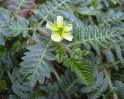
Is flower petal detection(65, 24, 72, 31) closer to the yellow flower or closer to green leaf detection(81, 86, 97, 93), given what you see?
the yellow flower

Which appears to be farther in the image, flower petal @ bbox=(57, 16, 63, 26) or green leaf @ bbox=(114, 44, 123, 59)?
green leaf @ bbox=(114, 44, 123, 59)

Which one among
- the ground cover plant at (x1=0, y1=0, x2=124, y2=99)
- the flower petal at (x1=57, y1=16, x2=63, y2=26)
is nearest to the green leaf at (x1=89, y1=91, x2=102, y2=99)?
the ground cover plant at (x1=0, y1=0, x2=124, y2=99)

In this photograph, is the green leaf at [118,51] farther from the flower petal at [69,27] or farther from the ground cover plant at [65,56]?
the flower petal at [69,27]

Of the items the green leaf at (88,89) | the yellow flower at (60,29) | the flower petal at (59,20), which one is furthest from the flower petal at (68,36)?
the green leaf at (88,89)

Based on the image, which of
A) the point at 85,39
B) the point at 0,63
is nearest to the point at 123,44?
the point at 85,39

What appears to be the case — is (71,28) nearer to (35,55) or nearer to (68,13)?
(68,13)

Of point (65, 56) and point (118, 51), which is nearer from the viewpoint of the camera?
point (65, 56)

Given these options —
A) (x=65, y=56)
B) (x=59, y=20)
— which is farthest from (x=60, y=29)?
(x=65, y=56)

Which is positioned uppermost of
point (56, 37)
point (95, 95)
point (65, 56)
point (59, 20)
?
point (59, 20)

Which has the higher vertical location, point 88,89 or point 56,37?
point 56,37

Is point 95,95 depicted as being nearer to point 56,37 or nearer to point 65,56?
point 65,56

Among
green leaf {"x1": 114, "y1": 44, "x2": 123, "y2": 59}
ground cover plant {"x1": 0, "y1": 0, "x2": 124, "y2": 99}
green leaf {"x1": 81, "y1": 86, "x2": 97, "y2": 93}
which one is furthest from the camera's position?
green leaf {"x1": 114, "y1": 44, "x2": 123, "y2": 59}

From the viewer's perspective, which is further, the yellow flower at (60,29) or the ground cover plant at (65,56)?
the yellow flower at (60,29)
